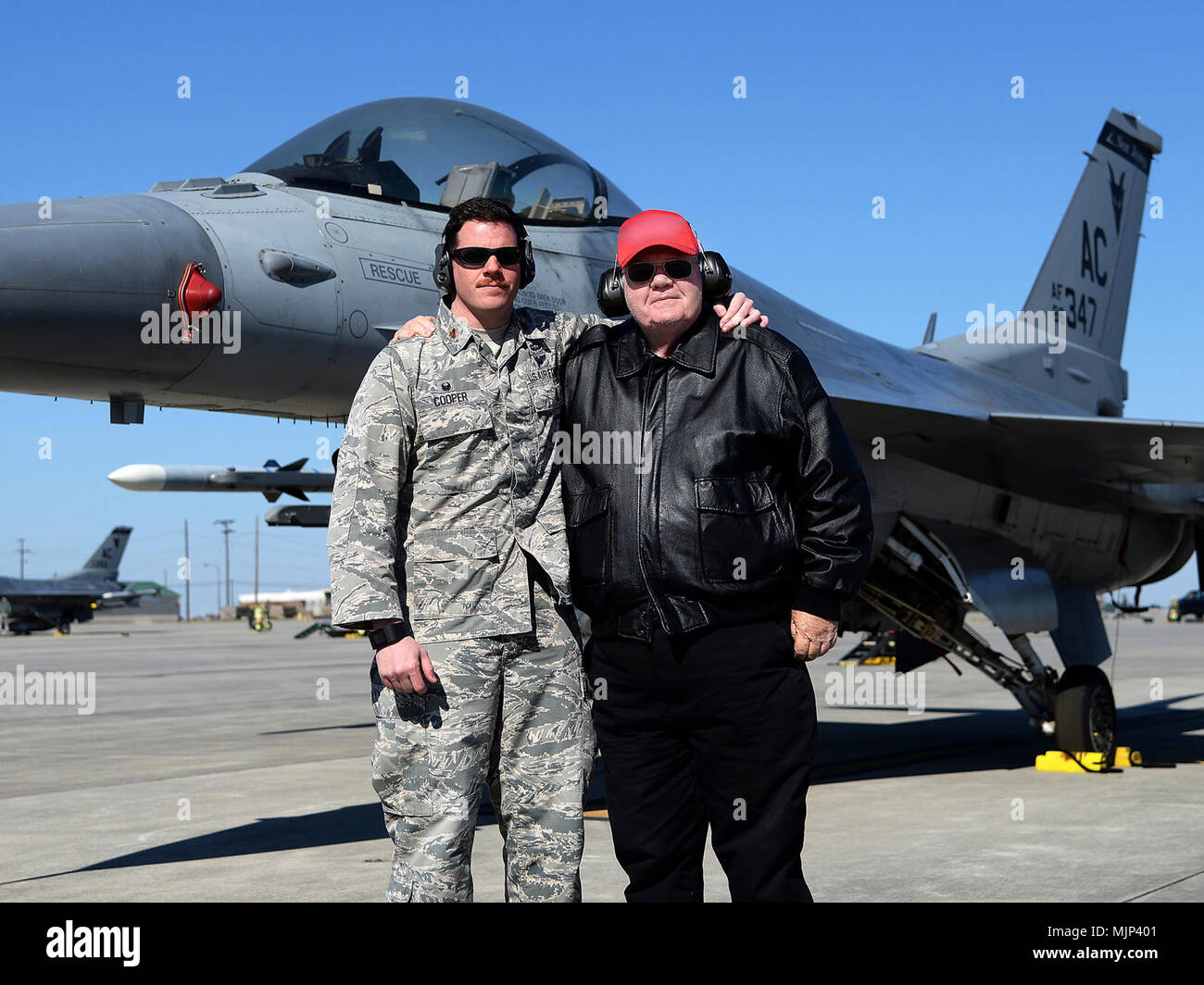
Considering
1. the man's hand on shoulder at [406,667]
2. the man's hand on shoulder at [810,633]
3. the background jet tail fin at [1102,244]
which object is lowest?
the man's hand on shoulder at [406,667]

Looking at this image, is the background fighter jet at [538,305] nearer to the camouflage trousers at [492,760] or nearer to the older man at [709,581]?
the camouflage trousers at [492,760]

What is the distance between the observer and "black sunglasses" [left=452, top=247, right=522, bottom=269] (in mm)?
3635

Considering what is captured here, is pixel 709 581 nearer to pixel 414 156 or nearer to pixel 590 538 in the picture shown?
pixel 590 538

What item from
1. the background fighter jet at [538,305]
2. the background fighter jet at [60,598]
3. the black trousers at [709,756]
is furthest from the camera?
the background fighter jet at [60,598]

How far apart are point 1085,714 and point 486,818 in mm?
5234

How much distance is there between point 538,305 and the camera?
7.23 m

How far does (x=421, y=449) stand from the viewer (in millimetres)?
3660

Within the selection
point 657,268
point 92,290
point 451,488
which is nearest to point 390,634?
point 451,488

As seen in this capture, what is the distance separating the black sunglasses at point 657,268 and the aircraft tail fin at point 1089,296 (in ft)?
34.9

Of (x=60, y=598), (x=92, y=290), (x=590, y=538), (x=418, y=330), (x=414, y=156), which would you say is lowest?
(x=60, y=598)

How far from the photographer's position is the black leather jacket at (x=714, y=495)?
342 centimetres

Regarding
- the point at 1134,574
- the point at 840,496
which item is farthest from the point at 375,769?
the point at 1134,574

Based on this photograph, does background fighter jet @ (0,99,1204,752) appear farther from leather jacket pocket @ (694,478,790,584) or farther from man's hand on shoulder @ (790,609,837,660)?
man's hand on shoulder @ (790,609,837,660)

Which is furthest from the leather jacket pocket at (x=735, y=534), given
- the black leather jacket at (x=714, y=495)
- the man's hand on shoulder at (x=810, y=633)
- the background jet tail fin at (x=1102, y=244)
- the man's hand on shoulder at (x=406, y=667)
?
the background jet tail fin at (x=1102, y=244)
